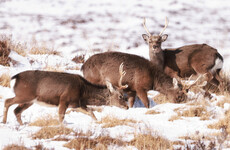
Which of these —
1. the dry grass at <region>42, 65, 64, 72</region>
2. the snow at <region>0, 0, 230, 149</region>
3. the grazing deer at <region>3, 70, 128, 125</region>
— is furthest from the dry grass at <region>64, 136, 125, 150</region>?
the dry grass at <region>42, 65, 64, 72</region>

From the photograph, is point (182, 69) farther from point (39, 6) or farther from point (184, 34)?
point (39, 6)

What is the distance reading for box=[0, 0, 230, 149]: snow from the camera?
7.36m

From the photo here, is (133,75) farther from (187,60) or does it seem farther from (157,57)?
(187,60)

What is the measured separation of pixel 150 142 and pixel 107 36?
2071cm

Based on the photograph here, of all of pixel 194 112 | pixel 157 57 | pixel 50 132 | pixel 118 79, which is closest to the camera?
pixel 50 132

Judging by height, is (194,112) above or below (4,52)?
below

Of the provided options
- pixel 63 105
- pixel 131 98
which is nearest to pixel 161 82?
pixel 131 98

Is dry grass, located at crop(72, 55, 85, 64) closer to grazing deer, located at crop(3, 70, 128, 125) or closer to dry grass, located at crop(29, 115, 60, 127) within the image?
grazing deer, located at crop(3, 70, 128, 125)

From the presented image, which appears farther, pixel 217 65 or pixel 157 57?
pixel 217 65

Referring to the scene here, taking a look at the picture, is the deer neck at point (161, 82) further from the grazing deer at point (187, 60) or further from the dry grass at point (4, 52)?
the dry grass at point (4, 52)

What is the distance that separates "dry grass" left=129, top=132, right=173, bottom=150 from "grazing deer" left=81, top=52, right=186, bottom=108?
350 centimetres

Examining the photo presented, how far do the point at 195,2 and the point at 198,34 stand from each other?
1968 centimetres

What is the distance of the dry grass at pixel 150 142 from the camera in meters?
6.31

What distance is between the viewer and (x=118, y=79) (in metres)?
10.4
